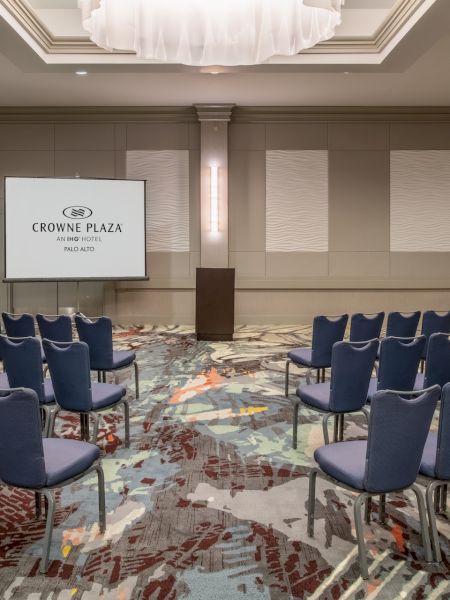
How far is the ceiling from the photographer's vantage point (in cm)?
683

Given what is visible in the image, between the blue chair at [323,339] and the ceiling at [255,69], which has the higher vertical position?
the ceiling at [255,69]

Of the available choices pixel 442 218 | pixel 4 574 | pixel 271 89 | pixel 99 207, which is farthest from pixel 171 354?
pixel 442 218

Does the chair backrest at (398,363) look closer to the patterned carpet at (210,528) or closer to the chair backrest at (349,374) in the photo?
the chair backrest at (349,374)

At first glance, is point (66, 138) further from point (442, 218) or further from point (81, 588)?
point (81, 588)

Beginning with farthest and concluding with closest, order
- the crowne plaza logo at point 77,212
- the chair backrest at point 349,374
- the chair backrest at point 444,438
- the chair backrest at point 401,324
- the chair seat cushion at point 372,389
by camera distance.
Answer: the crowne plaza logo at point 77,212 → the chair backrest at point 401,324 → the chair seat cushion at point 372,389 → the chair backrest at point 349,374 → the chair backrest at point 444,438

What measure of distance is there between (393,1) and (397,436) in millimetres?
6241

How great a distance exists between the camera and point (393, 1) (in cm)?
689

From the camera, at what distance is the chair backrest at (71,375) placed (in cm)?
380

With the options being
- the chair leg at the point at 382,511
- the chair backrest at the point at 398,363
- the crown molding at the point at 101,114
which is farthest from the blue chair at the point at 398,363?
the crown molding at the point at 101,114

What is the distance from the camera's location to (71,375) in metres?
3.82

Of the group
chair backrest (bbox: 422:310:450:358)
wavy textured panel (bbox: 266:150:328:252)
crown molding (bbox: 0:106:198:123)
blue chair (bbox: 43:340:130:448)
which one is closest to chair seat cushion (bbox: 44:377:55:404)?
blue chair (bbox: 43:340:130:448)

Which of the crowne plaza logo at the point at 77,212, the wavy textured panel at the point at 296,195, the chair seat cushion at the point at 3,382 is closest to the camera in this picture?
the chair seat cushion at the point at 3,382

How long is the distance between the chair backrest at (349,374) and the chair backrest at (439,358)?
0.47 metres

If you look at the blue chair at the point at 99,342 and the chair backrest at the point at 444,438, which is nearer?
the chair backrest at the point at 444,438
